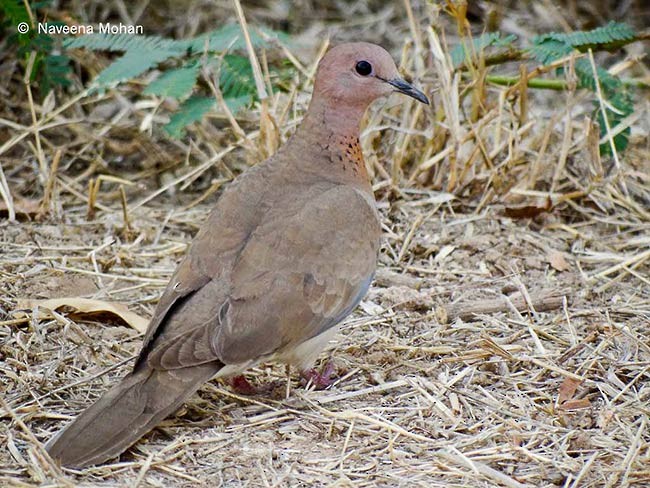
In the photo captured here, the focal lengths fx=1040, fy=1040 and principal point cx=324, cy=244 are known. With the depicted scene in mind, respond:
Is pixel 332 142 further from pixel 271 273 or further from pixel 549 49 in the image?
pixel 549 49

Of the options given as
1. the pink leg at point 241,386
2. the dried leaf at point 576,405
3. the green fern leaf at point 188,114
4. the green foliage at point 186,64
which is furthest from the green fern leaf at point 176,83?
the dried leaf at point 576,405

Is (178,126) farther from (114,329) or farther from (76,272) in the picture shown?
(114,329)

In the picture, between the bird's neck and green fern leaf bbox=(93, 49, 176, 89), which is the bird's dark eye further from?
green fern leaf bbox=(93, 49, 176, 89)

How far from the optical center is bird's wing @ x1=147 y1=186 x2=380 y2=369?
305cm

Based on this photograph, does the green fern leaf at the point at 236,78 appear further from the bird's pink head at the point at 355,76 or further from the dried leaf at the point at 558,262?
the dried leaf at the point at 558,262

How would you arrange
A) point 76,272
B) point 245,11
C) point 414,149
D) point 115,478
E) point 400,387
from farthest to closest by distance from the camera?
1. point 245,11
2. point 414,149
3. point 76,272
4. point 400,387
5. point 115,478

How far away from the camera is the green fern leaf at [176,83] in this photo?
174 inches

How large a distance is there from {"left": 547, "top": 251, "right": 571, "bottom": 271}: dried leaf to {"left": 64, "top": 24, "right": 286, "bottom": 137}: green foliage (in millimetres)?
1478

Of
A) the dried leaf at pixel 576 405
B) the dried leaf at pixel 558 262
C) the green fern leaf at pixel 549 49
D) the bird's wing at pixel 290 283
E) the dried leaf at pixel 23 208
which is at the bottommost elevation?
the dried leaf at pixel 558 262

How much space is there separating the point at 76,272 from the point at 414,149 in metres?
1.71

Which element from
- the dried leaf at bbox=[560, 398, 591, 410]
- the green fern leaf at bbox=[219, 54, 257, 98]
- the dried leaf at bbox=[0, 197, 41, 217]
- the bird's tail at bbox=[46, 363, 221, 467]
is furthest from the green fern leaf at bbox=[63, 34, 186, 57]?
the dried leaf at bbox=[560, 398, 591, 410]

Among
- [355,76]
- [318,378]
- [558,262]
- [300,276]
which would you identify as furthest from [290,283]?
[558,262]

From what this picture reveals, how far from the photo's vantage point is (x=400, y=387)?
338cm

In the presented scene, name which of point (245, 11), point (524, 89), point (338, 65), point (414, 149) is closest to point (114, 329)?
point (338, 65)
